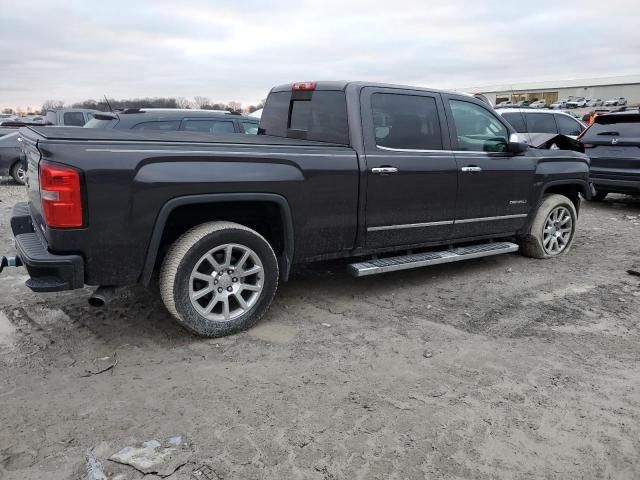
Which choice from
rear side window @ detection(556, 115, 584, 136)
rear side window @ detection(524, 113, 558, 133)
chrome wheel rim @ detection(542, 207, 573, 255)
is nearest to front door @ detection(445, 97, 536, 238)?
chrome wheel rim @ detection(542, 207, 573, 255)

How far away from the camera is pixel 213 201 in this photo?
356 cm

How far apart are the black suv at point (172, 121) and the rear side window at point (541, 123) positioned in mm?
6388

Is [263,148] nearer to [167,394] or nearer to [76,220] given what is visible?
[76,220]

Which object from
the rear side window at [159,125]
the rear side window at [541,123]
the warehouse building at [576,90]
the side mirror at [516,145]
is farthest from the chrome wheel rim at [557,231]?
the warehouse building at [576,90]

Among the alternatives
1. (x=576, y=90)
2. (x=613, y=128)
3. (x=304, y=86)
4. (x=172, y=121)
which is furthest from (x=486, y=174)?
(x=576, y=90)

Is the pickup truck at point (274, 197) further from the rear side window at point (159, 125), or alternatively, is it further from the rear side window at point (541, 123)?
the rear side window at point (541, 123)

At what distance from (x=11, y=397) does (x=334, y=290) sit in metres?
2.76

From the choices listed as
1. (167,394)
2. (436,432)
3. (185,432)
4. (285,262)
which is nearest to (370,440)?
(436,432)

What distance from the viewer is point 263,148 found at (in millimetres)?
3793

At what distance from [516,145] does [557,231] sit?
4.93ft

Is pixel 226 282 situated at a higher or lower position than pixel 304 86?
lower

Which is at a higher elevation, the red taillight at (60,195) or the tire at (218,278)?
the red taillight at (60,195)

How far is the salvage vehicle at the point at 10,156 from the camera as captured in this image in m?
11.5

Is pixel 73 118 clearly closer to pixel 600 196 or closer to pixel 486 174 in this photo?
pixel 486 174
